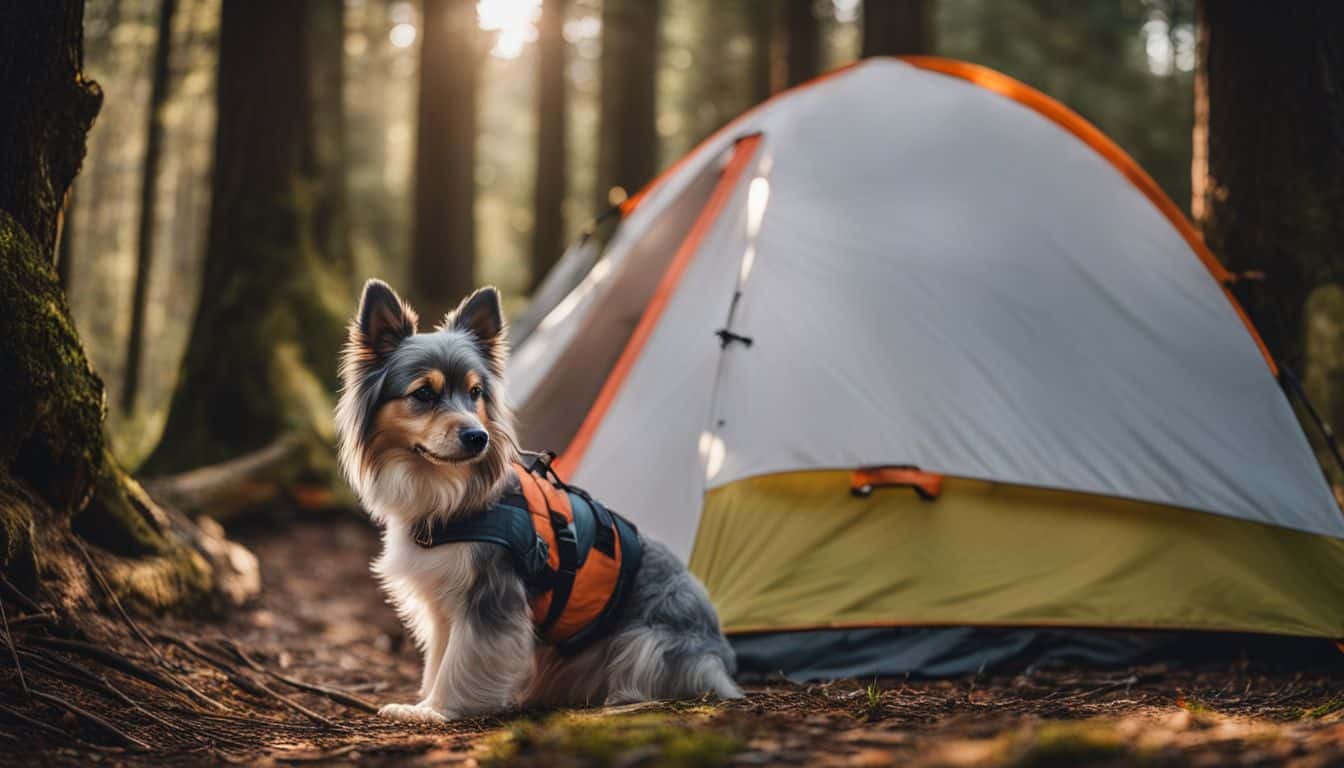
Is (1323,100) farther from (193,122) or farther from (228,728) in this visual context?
(193,122)

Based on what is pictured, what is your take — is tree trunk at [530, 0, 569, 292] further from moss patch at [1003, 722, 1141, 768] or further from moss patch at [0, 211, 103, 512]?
moss patch at [1003, 722, 1141, 768]

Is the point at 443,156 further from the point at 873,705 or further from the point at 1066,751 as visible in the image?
the point at 1066,751

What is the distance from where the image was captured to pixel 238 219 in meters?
7.85

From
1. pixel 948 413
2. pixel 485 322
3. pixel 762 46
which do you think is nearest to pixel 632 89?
pixel 762 46

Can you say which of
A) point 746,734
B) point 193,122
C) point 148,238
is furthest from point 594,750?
point 193,122

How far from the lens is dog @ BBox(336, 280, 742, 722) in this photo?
3.54m

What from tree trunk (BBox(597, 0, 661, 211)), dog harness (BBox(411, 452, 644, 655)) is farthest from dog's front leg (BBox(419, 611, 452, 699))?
tree trunk (BBox(597, 0, 661, 211))

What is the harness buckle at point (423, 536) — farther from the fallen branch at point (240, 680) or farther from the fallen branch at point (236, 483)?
the fallen branch at point (236, 483)

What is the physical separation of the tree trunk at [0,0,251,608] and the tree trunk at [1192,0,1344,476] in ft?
17.5

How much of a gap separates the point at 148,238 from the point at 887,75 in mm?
10128

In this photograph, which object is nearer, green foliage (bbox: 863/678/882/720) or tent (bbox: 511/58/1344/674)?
green foliage (bbox: 863/678/882/720)

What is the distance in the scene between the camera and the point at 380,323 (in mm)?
3799

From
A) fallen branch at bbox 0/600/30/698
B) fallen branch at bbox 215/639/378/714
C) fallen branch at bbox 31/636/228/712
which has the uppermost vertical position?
fallen branch at bbox 0/600/30/698

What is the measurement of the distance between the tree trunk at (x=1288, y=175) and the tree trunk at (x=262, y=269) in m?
6.25
